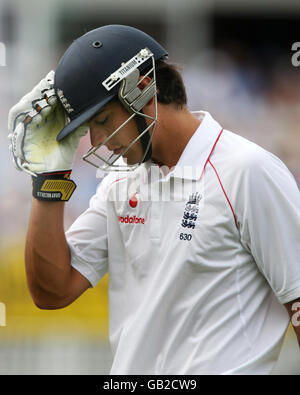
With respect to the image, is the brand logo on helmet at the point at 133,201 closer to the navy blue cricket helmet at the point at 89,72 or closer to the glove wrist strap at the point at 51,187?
the glove wrist strap at the point at 51,187

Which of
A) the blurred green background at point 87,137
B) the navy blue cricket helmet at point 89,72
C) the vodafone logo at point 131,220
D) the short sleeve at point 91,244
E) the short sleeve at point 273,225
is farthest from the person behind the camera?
the blurred green background at point 87,137

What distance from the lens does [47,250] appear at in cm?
233

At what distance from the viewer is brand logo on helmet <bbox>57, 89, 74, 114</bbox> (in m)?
2.24

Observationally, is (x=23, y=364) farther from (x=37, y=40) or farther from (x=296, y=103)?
(x=296, y=103)

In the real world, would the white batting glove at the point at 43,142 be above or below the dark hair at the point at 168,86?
below

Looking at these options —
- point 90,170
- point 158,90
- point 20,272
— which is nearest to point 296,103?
point 90,170

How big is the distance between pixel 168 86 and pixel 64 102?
406 millimetres

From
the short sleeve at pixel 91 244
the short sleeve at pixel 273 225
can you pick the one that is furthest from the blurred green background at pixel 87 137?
the short sleeve at pixel 273 225

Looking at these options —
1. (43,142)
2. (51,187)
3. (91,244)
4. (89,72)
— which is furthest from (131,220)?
(89,72)

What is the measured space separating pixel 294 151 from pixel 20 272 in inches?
101

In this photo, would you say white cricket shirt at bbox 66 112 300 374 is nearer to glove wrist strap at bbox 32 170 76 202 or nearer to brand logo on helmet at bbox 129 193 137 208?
brand logo on helmet at bbox 129 193 137 208

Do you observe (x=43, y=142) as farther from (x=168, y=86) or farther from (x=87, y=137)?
(x=87, y=137)

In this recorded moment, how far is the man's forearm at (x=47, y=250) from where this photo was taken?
7.63 ft

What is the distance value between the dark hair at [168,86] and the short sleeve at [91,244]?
1.51 ft
